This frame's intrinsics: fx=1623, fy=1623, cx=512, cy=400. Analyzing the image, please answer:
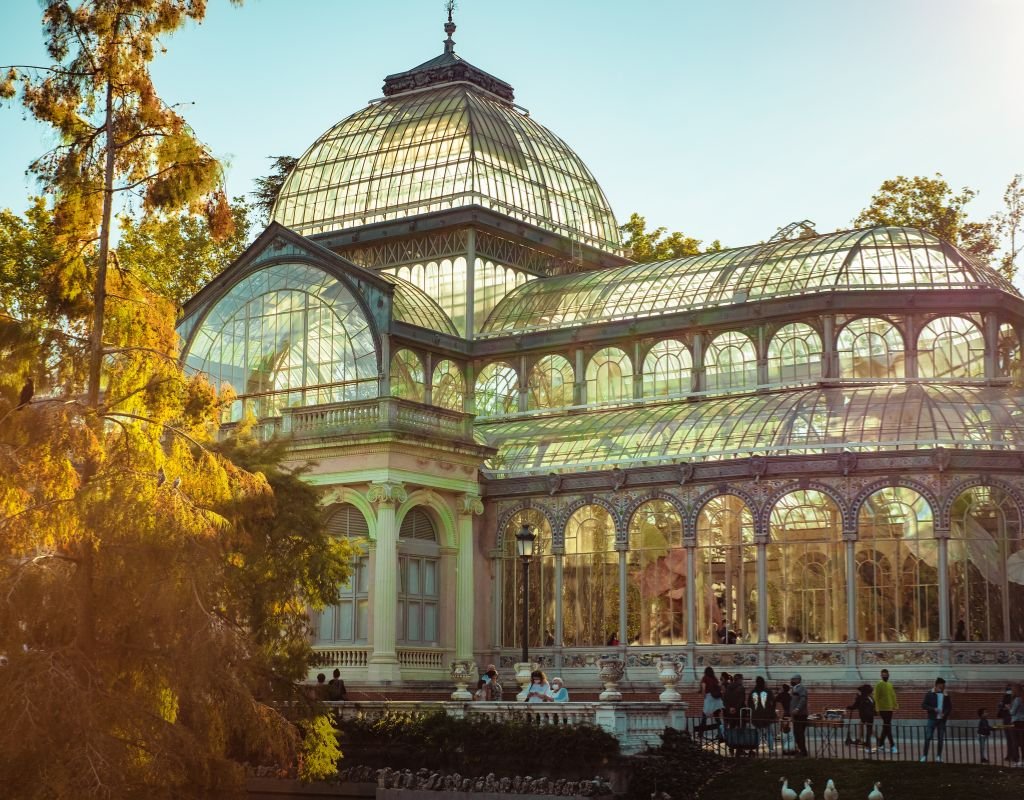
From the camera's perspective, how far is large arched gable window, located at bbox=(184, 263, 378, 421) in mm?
44156

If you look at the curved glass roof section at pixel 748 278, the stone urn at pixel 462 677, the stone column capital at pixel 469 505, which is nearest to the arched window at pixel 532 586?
the stone column capital at pixel 469 505

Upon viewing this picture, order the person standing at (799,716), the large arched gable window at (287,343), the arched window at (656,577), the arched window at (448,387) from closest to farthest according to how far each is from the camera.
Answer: the person standing at (799,716), the arched window at (656,577), the large arched gable window at (287,343), the arched window at (448,387)

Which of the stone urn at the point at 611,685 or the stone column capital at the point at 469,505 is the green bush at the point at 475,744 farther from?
the stone column capital at the point at 469,505

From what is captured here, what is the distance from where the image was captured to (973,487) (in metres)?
37.6

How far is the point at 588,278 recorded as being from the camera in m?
50.0

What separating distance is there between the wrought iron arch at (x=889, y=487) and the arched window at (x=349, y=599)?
11962 mm

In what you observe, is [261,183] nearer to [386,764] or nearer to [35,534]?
[386,764]

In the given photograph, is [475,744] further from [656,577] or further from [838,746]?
[656,577]

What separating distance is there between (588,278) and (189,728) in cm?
3226

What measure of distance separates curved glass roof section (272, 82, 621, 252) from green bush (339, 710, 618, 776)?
22822 mm

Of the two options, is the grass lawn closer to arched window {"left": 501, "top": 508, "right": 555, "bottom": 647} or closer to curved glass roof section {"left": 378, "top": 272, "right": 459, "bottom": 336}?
arched window {"left": 501, "top": 508, "right": 555, "bottom": 647}

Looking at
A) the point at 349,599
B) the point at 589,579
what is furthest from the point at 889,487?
the point at 349,599

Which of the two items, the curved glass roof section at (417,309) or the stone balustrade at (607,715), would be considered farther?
the curved glass roof section at (417,309)

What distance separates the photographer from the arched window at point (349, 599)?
40906 mm
